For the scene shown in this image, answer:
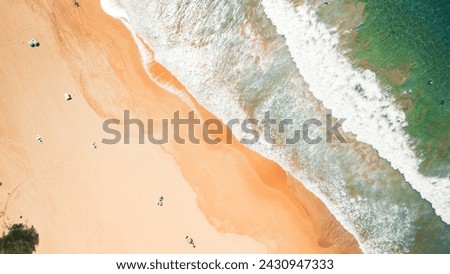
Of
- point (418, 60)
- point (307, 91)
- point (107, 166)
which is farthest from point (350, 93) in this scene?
point (107, 166)

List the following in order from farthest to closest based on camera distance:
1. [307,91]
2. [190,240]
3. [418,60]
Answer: [418,60] < [307,91] < [190,240]

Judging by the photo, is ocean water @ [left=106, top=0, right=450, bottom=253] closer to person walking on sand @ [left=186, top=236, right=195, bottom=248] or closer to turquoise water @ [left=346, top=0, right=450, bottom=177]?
turquoise water @ [left=346, top=0, right=450, bottom=177]

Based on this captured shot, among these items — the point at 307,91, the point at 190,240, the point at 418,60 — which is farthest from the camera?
the point at 418,60

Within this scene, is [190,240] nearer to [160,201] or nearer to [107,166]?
[160,201]

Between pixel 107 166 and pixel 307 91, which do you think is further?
pixel 307 91

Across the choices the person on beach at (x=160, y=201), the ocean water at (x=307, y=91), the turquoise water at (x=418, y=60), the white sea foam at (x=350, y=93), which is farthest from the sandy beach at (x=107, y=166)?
the turquoise water at (x=418, y=60)

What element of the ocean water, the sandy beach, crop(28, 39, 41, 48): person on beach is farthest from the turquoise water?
crop(28, 39, 41, 48): person on beach
